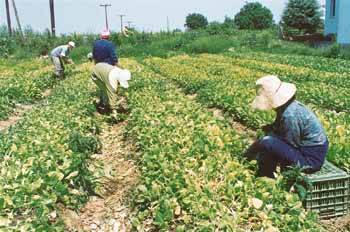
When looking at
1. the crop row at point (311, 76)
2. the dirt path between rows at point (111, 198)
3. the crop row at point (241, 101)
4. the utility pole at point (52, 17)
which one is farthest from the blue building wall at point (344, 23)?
the dirt path between rows at point (111, 198)

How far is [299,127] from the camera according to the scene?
4.97 m

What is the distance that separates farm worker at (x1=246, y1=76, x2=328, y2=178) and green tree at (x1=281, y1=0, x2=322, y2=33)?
4106cm

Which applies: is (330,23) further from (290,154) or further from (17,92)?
(290,154)

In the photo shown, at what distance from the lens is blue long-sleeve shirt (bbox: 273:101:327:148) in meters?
4.93

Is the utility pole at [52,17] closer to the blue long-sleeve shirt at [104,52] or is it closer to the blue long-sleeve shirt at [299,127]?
the blue long-sleeve shirt at [104,52]

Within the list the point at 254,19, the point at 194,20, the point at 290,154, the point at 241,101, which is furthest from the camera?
the point at 194,20

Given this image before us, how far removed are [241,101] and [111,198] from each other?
4.54 metres

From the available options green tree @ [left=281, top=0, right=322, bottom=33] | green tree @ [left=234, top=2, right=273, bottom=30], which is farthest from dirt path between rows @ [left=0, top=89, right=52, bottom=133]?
green tree @ [left=234, top=2, right=273, bottom=30]

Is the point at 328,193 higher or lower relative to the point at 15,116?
higher

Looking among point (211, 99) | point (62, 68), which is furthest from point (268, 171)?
point (62, 68)

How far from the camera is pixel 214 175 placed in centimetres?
481

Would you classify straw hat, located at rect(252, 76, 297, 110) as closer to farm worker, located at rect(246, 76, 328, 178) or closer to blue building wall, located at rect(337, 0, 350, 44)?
farm worker, located at rect(246, 76, 328, 178)

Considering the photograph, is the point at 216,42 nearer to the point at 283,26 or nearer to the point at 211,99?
the point at 283,26

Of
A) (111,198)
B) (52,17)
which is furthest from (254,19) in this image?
(111,198)
